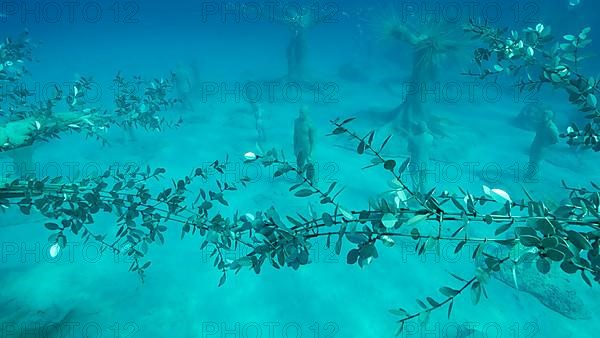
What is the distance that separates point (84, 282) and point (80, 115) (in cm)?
280

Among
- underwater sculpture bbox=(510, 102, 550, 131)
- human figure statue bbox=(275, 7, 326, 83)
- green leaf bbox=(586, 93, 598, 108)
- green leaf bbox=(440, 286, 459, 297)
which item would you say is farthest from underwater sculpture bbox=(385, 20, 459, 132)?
green leaf bbox=(440, 286, 459, 297)

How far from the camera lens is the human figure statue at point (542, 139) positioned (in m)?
9.44

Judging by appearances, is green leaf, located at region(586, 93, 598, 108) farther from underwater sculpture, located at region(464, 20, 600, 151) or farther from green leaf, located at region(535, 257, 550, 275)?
green leaf, located at region(535, 257, 550, 275)

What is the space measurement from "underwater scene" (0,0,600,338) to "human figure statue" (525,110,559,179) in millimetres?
71

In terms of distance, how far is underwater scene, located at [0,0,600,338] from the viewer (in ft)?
4.98

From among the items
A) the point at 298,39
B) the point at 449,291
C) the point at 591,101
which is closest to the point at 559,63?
the point at 591,101

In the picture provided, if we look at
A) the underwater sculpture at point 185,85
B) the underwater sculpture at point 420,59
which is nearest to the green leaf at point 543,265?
the underwater sculpture at point 420,59

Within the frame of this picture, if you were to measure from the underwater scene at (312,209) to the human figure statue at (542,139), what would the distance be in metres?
0.07

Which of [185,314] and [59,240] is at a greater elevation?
[59,240]

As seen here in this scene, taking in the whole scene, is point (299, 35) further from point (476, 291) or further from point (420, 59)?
point (476, 291)

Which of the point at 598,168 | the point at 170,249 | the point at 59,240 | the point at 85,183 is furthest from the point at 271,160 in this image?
the point at 598,168

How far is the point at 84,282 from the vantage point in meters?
5.64

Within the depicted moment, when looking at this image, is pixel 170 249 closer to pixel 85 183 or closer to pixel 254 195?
pixel 254 195

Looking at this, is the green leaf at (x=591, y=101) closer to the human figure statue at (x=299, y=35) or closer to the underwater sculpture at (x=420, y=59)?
the underwater sculpture at (x=420, y=59)
